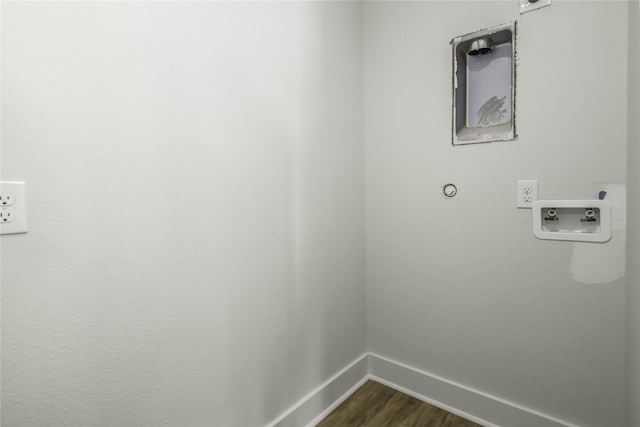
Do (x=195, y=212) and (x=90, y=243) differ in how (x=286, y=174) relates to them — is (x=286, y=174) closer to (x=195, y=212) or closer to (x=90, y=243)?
(x=195, y=212)

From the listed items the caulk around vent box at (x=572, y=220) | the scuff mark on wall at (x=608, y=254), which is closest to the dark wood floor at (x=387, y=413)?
the scuff mark on wall at (x=608, y=254)

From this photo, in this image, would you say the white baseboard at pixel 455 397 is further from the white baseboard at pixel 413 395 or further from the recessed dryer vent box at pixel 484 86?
the recessed dryer vent box at pixel 484 86

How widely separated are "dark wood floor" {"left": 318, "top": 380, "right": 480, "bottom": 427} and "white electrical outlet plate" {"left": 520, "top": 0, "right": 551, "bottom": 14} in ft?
6.24

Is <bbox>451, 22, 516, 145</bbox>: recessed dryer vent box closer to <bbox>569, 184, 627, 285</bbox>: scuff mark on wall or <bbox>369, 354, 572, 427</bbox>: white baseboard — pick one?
<bbox>569, 184, 627, 285</bbox>: scuff mark on wall

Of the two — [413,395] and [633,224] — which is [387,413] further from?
[633,224]

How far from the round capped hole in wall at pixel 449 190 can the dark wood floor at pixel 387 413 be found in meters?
1.10

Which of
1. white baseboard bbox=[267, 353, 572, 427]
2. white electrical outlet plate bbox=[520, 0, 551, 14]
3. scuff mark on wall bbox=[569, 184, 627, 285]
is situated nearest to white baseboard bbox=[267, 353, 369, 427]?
white baseboard bbox=[267, 353, 572, 427]

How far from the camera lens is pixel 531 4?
4.14ft

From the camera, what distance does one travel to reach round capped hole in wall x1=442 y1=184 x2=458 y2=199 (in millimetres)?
1504

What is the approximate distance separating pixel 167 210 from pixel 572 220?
1546 millimetres

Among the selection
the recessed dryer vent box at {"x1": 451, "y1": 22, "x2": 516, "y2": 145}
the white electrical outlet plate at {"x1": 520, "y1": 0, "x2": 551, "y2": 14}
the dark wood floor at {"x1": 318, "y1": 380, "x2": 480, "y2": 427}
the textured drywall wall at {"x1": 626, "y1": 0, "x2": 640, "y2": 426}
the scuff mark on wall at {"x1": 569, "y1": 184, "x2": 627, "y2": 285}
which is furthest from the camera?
the dark wood floor at {"x1": 318, "y1": 380, "x2": 480, "y2": 427}

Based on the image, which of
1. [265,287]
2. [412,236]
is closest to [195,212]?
[265,287]

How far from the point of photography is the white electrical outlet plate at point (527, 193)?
1284 mm

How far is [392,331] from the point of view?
5.75ft
